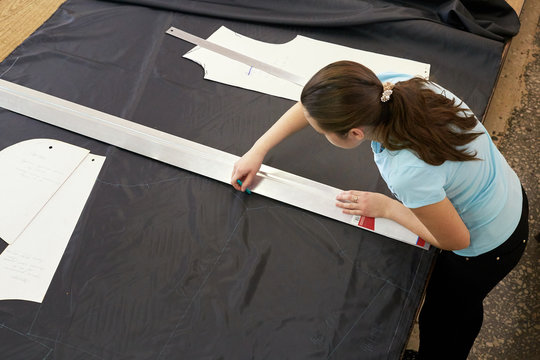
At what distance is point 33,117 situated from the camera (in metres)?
1.36

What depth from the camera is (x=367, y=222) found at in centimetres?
110

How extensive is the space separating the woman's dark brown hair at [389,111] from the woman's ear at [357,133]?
0.03ft

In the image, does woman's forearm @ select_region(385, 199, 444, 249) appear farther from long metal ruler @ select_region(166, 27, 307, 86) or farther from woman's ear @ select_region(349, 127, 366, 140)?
long metal ruler @ select_region(166, 27, 307, 86)

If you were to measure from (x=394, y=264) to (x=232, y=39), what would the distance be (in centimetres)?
100

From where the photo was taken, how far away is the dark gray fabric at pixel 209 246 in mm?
975

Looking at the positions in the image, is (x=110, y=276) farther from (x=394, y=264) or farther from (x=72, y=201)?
(x=394, y=264)

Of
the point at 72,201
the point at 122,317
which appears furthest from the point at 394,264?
the point at 72,201

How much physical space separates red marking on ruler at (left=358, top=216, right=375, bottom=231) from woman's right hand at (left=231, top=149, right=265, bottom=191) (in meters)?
0.31

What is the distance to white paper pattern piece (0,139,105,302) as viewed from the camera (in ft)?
3.46

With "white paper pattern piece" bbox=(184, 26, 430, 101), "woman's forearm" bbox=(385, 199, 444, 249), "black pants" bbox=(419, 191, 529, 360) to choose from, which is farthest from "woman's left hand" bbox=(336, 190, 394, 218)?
"white paper pattern piece" bbox=(184, 26, 430, 101)

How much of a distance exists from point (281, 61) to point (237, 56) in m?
0.16

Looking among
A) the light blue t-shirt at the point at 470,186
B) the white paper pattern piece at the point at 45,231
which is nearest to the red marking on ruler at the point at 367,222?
the light blue t-shirt at the point at 470,186

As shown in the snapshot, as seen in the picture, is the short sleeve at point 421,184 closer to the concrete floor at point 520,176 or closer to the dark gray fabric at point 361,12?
the concrete floor at point 520,176

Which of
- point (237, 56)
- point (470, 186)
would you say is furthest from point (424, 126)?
point (237, 56)
